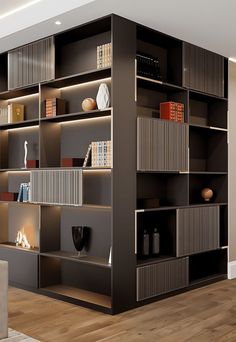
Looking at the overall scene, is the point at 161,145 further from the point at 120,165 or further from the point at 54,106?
the point at 54,106

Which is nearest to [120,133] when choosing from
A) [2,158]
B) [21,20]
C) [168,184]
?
[168,184]

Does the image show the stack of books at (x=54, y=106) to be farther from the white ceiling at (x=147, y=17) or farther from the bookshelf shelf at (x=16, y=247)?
the bookshelf shelf at (x=16, y=247)

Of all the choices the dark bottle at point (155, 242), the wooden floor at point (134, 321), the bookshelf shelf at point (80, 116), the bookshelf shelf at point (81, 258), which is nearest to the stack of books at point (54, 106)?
the bookshelf shelf at point (80, 116)

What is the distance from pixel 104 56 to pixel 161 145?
100 cm

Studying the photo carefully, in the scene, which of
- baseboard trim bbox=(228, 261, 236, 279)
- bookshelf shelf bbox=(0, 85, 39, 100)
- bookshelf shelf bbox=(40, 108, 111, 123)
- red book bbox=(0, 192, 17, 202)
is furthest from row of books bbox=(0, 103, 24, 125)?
baseboard trim bbox=(228, 261, 236, 279)

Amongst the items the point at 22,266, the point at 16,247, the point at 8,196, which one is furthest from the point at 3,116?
the point at 22,266

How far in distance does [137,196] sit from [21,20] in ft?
6.72

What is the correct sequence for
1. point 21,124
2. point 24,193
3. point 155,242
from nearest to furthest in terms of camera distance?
point 155,242
point 24,193
point 21,124

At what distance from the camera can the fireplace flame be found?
4.94 metres

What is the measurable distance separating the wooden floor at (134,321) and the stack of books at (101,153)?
4.34 feet

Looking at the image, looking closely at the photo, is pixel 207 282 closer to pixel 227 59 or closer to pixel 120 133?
pixel 120 133

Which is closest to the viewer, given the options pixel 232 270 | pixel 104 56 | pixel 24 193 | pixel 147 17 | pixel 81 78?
pixel 147 17

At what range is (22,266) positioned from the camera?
471 centimetres

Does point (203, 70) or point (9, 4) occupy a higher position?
point (9, 4)
